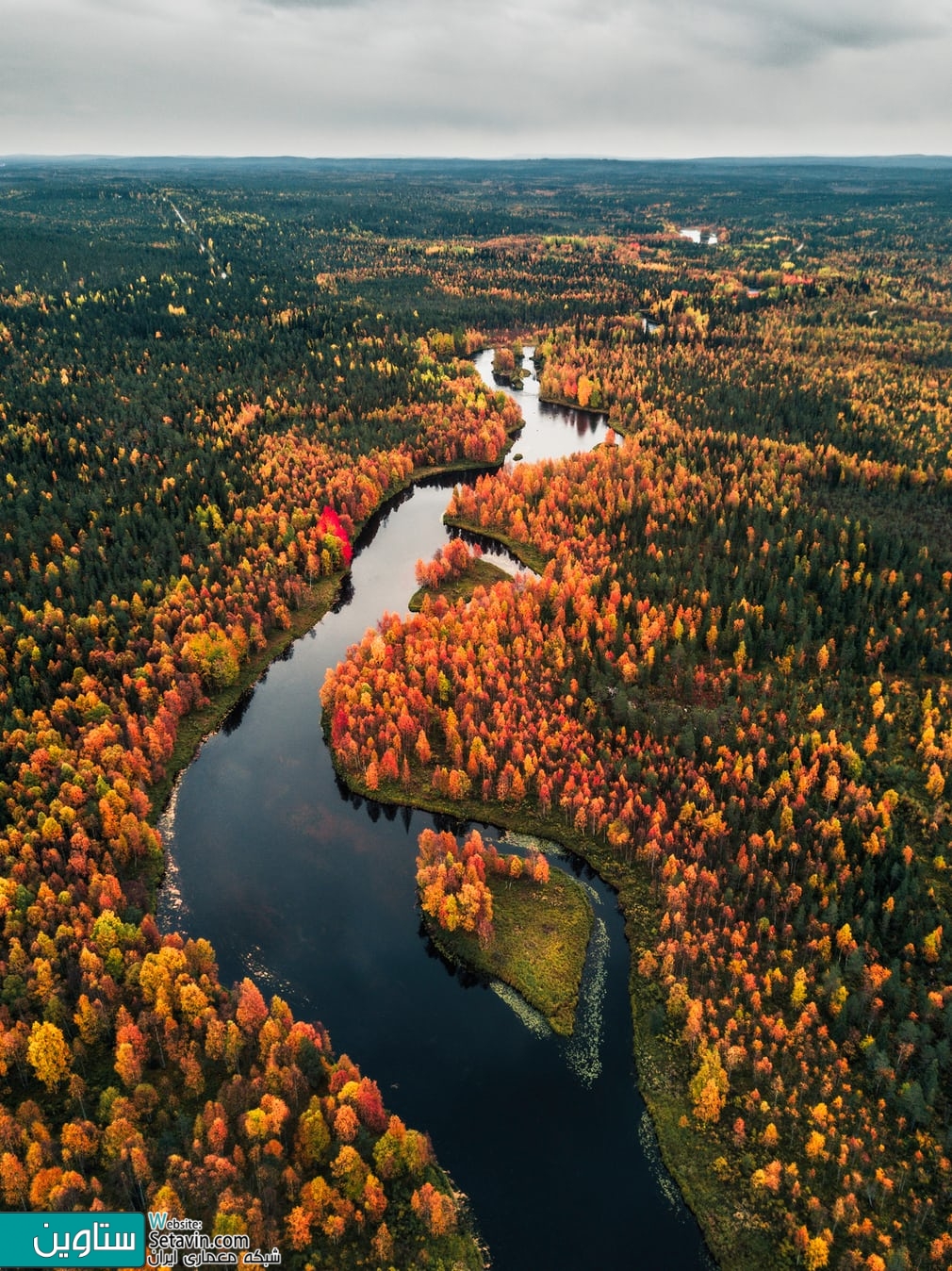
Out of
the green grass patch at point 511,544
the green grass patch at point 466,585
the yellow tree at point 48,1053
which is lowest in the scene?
the yellow tree at point 48,1053

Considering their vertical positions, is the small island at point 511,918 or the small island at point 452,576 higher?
the small island at point 452,576

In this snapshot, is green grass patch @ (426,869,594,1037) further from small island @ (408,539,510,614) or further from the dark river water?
small island @ (408,539,510,614)

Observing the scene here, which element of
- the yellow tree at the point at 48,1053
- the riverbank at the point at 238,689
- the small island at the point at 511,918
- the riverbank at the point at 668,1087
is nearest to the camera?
the riverbank at the point at 668,1087

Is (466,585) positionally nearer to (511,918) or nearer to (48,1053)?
(511,918)

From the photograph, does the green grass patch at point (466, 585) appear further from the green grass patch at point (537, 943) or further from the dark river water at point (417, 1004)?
the green grass patch at point (537, 943)

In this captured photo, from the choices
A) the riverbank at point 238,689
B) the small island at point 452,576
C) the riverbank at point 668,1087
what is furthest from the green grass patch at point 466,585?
the riverbank at point 668,1087

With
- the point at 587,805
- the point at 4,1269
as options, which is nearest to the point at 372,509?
the point at 587,805

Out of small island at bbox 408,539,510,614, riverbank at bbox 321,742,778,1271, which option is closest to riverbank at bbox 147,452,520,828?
small island at bbox 408,539,510,614

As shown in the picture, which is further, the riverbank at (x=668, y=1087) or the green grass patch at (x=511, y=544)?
the green grass patch at (x=511, y=544)
